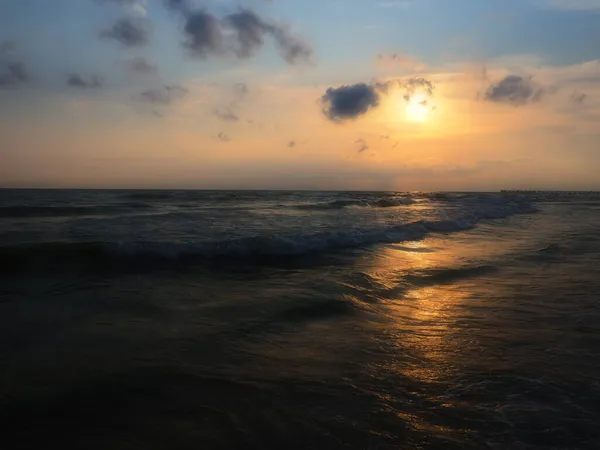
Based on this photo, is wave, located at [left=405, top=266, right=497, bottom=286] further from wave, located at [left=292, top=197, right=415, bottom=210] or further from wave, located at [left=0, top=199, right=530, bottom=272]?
wave, located at [left=292, top=197, right=415, bottom=210]

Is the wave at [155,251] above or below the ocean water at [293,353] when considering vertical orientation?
above

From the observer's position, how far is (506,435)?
10.7 ft

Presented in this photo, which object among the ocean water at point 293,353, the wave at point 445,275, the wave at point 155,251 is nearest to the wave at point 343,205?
the wave at point 155,251

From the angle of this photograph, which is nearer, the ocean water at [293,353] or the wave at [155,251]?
the ocean water at [293,353]

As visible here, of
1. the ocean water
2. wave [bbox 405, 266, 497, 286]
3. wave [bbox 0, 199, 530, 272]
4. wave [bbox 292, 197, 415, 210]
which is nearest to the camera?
the ocean water

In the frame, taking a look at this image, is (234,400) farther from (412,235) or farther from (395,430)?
(412,235)

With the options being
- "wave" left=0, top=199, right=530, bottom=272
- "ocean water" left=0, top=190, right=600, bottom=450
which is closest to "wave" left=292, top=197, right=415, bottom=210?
"wave" left=0, top=199, right=530, bottom=272

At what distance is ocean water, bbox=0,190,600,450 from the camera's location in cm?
337

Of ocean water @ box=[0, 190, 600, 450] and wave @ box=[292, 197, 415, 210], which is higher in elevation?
wave @ box=[292, 197, 415, 210]

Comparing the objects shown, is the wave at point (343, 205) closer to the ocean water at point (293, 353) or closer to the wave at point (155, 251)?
the wave at point (155, 251)

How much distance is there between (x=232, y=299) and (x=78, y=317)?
227cm

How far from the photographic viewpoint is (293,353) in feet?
16.4

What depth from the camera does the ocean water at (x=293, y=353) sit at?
337 centimetres

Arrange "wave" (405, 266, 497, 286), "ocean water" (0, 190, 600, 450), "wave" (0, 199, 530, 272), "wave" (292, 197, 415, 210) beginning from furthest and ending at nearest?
"wave" (292, 197, 415, 210)
"wave" (0, 199, 530, 272)
"wave" (405, 266, 497, 286)
"ocean water" (0, 190, 600, 450)
